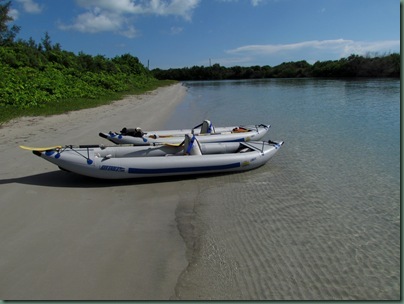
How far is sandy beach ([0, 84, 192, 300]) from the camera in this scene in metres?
3.34

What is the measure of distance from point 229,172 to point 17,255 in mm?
4437

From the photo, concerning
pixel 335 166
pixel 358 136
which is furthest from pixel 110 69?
pixel 335 166

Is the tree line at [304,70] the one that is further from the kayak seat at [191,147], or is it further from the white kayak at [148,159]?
the kayak seat at [191,147]

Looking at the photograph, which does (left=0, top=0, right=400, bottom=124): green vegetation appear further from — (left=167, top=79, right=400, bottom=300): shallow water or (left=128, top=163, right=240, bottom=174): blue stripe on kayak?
(left=167, top=79, right=400, bottom=300): shallow water

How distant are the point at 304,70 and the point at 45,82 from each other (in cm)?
7337

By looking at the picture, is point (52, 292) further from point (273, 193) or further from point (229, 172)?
point (229, 172)

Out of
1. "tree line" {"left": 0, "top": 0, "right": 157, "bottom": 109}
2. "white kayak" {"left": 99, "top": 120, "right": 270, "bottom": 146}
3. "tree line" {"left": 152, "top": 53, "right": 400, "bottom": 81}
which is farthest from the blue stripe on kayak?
"tree line" {"left": 152, "top": 53, "right": 400, "bottom": 81}

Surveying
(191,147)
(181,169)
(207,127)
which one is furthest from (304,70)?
(181,169)

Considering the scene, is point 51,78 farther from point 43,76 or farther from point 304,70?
point 304,70

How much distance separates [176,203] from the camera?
559cm

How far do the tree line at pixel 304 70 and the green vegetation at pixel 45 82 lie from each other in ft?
146

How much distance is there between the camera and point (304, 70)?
8112cm

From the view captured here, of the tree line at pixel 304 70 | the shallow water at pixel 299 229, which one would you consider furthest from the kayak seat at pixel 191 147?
the tree line at pixel 304 70

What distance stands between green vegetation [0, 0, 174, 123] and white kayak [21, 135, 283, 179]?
21.8 ft
